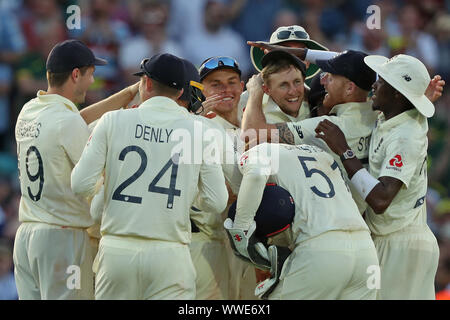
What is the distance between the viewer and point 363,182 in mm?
6730

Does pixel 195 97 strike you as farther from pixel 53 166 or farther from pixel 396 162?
pixel 396 162

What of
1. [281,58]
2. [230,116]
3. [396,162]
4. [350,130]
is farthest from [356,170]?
[230,116]

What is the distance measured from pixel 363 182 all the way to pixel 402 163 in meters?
0.35

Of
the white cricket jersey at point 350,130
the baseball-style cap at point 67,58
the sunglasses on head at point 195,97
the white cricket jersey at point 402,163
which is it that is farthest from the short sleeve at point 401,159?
the baseball-style cap at point 67,58

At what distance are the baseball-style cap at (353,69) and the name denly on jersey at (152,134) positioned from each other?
1.83 metres

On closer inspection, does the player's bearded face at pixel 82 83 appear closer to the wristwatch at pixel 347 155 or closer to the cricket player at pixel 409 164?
the cricket player at pixel 409 164

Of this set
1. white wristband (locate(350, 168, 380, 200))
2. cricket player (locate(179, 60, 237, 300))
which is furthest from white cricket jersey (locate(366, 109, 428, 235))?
cricket player (locate(179, 60, 237, 300))

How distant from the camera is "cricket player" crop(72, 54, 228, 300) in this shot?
609 cm

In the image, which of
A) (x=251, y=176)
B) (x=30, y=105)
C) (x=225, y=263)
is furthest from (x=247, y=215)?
(x=30, y=105)

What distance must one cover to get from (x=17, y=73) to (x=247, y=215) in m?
7.37

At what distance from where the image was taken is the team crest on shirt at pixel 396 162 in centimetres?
672

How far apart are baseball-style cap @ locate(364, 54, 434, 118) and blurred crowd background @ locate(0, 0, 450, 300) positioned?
216 inches
